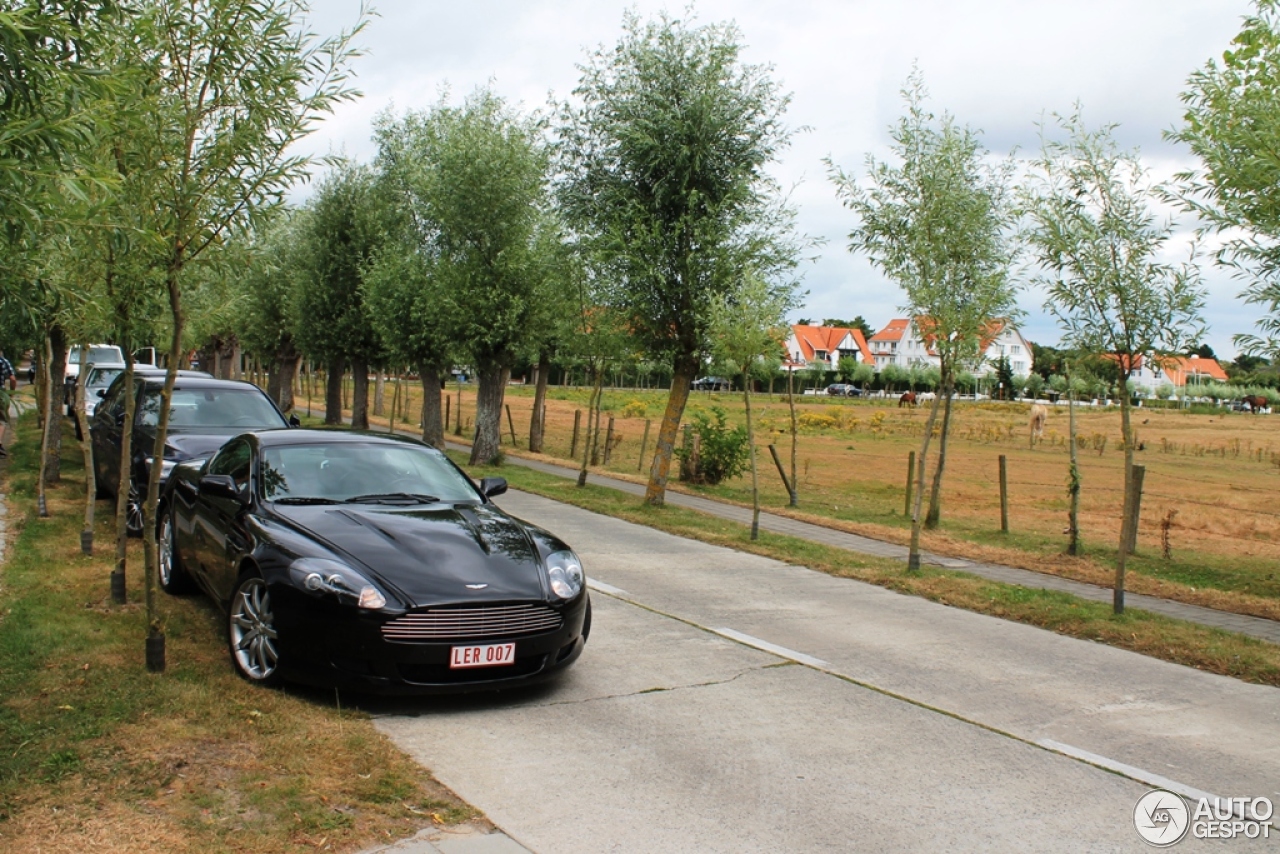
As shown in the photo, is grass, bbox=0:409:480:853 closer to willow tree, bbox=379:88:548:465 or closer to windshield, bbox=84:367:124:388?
willow tree, bbox=379:88:548:465

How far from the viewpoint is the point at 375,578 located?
588 cm

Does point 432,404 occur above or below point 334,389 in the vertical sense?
below

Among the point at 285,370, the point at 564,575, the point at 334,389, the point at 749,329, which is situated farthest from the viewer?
the point at 285,370

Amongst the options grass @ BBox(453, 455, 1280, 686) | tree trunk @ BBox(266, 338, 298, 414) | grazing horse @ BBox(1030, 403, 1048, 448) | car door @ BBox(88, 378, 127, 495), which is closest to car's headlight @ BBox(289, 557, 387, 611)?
grass @ BBox(453, 455, 1280, 686)

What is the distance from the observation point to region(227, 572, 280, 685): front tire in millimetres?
5988

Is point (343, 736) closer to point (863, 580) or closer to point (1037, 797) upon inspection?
point (1037, 797)

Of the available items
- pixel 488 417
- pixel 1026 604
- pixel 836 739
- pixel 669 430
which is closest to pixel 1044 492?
pixel 669 430

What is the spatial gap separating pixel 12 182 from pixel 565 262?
1513 centimetres

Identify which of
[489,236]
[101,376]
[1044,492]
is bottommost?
[1044,492]

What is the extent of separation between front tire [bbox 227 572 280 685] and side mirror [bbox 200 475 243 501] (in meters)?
0.97

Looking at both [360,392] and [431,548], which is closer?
[431,548]

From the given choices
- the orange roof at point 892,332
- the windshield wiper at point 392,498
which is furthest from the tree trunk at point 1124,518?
the orange roof at point 892,332

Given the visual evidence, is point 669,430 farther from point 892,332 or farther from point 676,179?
point 892,332

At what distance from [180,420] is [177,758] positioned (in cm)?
843
